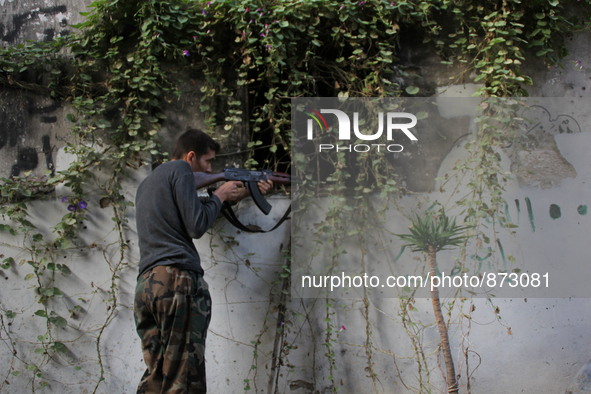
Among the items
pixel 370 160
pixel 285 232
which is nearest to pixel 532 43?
pixel 370 160

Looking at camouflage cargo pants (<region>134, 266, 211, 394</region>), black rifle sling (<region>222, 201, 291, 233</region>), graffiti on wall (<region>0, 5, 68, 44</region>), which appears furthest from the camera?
graffiti on wall (<region>0, 5, 68, 44</region>)

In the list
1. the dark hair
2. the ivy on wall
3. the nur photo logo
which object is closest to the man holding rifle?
the dark hair

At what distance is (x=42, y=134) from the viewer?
13.5 ft

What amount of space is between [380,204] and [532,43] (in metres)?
1.45

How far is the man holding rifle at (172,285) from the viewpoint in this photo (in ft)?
10.4

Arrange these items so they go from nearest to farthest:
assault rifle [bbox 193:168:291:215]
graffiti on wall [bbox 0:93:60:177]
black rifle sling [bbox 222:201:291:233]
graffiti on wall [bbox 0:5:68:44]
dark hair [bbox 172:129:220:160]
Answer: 1. dark hair [bbox 172:129:220:160]
2. assault rifle [bbox 193:168:291:215]
3. black rifle sling [bbox 222:201:291:233]
4. graffiti on wall [bbox 0:93:60:177]
5. graffiti on wall [bbox 0:5:68:44]

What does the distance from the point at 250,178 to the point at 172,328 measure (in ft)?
3.54

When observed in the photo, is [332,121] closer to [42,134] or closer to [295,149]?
[295,149]

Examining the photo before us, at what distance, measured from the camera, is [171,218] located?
3260mm

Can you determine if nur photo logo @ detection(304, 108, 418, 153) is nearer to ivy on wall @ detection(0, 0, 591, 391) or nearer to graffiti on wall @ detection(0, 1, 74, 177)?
ivy on wall @ detection(0, 0, 591, 391)

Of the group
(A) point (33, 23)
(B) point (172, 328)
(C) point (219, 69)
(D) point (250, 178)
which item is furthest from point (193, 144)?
(A) point (33, 23)

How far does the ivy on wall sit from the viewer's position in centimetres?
398

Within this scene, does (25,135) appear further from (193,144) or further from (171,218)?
(171,218)

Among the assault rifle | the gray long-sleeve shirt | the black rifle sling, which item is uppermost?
the assault rifle
